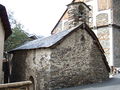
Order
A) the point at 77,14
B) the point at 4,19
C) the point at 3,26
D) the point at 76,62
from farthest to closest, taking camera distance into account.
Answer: the point at 77,14
the point at 76,62
the point at 3,26
the point at 4,19

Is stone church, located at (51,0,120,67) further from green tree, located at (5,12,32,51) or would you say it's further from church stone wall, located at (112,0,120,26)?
green tree, located at (5,12,32,51)

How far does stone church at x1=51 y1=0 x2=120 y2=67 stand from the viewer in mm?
26188

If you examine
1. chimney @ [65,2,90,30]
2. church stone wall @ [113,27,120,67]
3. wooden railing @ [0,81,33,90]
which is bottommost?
wooden railing @ [0,81,33,90]

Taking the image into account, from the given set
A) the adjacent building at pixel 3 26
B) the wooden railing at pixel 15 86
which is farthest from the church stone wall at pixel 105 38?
the wooden railing at pixel 15 86

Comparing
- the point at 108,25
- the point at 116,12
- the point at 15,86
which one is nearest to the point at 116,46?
the point at 108,25

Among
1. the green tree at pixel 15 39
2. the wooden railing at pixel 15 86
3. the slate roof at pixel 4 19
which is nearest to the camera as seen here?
the wooden railing at pixel 15 86

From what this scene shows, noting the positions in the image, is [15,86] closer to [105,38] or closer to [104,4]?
[105,38]

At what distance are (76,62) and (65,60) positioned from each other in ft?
2.98

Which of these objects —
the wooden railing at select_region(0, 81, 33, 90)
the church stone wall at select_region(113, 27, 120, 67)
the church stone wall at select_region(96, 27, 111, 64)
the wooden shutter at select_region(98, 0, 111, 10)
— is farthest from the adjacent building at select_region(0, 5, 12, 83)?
the wooden shutter at select_region(98, 0, 111, 10)

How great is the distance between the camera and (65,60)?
1527cm

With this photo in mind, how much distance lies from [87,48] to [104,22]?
11.0m

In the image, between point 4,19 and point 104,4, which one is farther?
point 104,4

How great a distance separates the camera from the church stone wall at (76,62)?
1483cm

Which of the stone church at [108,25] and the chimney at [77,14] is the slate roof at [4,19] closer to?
the chimney at [77,14]
